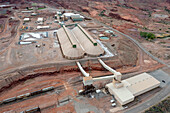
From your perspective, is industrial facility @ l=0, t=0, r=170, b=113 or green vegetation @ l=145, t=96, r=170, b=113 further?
industrial facility @ l=0, t=0, r=170, b=113

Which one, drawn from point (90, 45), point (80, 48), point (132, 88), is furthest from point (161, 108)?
point (80, 48)

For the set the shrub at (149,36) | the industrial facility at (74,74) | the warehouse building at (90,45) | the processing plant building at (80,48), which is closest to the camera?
the industrial facility at (74,74)

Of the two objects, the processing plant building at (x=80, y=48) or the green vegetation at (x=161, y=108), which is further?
the processing plant building at (x=80, y=48)

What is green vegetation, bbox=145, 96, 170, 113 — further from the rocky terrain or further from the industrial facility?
the rocky terrain

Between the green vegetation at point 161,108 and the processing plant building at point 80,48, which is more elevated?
the processing plant building at point 80,48

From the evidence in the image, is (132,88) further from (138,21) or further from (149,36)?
(138,21)

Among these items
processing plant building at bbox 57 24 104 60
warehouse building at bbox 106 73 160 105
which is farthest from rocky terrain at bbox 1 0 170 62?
processing plant building at bbox 57 24 104 60

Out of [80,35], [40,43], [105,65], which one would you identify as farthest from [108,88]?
[40,43]

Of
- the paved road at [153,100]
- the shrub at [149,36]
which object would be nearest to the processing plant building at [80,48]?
the paved road at [153,100]

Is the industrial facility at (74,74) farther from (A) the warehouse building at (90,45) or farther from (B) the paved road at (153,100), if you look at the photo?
(B) the paved road at (153,100)
